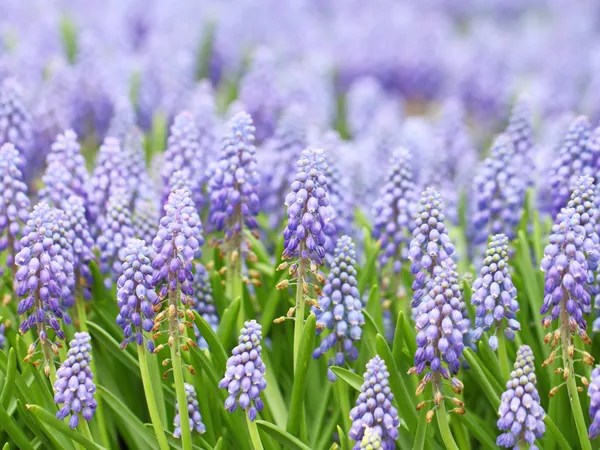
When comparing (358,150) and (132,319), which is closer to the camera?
(132,319)

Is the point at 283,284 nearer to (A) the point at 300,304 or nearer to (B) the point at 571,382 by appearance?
(A) the point at 300,304

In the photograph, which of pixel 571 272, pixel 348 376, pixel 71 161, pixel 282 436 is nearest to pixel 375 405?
pixel 348 376

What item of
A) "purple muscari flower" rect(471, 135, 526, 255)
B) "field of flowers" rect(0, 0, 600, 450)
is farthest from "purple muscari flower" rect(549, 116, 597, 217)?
"purple muscari flower" rect(471, 135, 526, 255)

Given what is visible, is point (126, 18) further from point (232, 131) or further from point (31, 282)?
point (31, 282)

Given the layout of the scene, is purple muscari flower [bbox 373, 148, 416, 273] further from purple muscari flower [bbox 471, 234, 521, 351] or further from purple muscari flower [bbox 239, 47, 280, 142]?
purple muscari flower [bbox 239, 47, 280, 142]

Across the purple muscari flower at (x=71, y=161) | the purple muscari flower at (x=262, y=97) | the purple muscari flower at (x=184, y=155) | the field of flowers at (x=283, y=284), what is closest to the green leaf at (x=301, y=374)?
the field of flowers at (x=283, y=284)

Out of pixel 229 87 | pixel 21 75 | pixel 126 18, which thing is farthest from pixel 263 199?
pixel 126 18

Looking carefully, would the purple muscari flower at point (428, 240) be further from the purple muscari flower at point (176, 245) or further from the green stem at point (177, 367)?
the green stem at point (177, 367)
